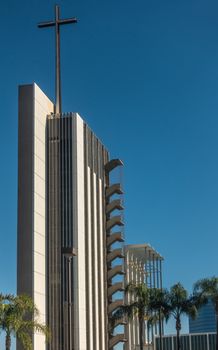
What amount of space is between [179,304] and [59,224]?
19.4 m

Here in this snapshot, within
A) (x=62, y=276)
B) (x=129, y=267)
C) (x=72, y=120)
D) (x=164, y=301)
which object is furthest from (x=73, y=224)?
(x=129, y=267)

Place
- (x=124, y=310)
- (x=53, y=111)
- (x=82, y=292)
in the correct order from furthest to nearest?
(x=124, y=310) < (x=53, y=111) < (x=82, y=292)

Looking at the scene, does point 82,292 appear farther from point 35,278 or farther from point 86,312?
point 35,278

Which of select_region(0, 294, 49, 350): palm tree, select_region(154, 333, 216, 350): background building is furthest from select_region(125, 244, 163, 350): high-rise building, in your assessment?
select_region(0, 294, 49, 350): palm tree

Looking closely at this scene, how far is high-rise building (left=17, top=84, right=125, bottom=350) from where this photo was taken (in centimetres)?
7575

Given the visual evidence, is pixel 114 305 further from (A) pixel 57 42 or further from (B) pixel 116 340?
(A) pixel 57 42

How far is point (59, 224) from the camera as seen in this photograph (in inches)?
3162

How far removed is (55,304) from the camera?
7781 centimetres

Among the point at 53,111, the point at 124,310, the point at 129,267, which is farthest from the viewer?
the point at 129,267

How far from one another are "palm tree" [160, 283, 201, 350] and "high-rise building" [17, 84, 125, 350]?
741 centimetres

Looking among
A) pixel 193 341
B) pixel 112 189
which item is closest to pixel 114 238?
pixel 112 189

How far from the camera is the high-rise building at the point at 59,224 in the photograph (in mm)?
75750

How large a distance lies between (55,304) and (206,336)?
4817cm

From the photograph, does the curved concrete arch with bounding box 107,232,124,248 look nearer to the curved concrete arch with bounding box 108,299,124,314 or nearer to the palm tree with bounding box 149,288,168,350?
the curved concrete arch with bounding box 108,299,124,314
